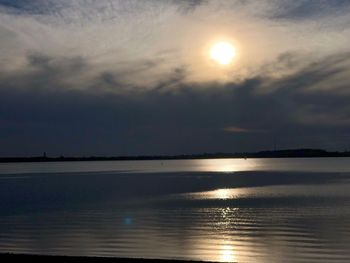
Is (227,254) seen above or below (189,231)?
below

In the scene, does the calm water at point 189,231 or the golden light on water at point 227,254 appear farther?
the calm water at point 189,231

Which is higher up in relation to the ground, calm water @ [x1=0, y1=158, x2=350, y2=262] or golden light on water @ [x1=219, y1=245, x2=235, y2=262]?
calm water @ [x1=0, y1=158, x2=350, y2=262]

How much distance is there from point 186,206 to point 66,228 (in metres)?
20.5

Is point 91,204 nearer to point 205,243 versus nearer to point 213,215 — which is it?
point 213,215

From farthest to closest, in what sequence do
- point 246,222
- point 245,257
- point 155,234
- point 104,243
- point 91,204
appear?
point 91,204, point 246,222, point 155,234, point 104,243, point 245,257

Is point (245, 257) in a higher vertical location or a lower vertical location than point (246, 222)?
lower

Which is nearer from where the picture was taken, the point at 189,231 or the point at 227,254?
the point at 227,254

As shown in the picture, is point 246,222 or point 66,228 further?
point 246,222

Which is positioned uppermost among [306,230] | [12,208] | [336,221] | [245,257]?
[12,208]

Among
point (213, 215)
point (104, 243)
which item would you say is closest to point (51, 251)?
point (104, 243)

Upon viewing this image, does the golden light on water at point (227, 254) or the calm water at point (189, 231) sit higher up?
the calm water at point (189, 231)

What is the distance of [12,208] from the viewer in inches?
2133

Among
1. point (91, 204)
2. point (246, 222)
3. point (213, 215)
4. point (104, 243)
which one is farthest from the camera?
point (91, 204)

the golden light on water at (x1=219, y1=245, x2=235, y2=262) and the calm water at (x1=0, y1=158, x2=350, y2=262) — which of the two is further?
the calm water at (x1=0, y1=158, x2=350, y2=262)
